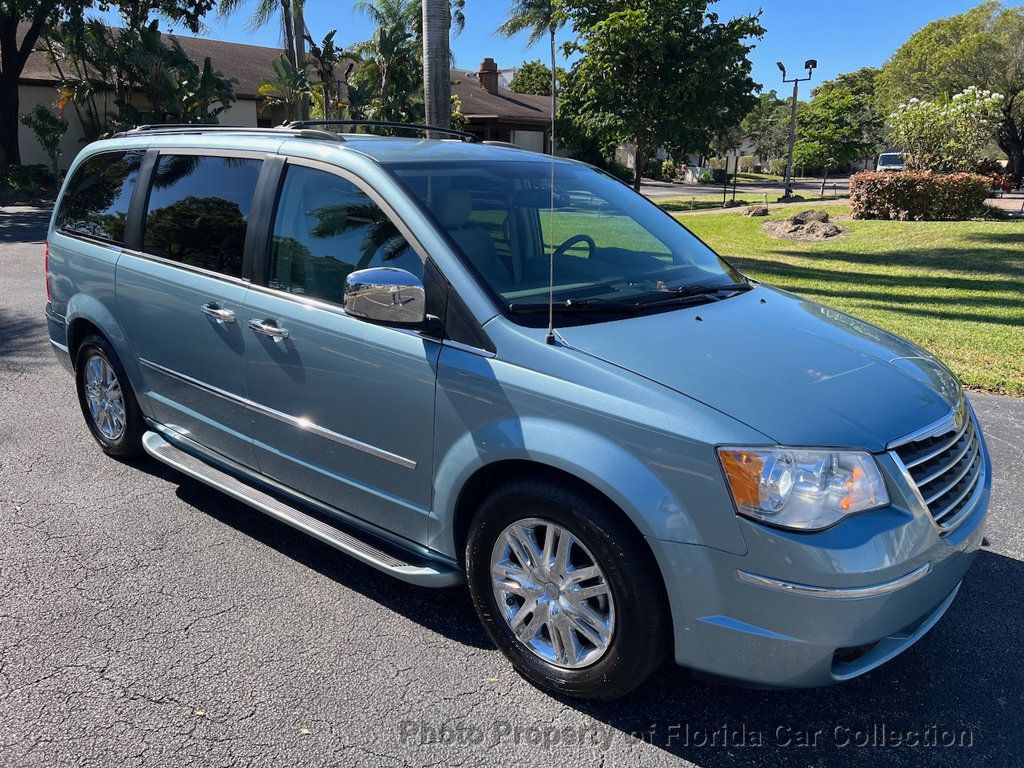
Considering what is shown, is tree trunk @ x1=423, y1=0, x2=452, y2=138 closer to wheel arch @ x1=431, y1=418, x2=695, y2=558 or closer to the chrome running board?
the chrome running board

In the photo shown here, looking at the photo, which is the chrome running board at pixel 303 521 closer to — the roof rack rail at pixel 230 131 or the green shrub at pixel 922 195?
the roof rack rail at pixel 230 131

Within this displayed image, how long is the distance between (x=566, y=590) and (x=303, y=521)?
Answer: 1314 mm

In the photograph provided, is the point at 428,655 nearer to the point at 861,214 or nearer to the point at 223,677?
the point at 223,677

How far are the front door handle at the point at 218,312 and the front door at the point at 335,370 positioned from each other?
0.41ft

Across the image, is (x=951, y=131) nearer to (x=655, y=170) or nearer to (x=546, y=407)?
(x=546, y=407)

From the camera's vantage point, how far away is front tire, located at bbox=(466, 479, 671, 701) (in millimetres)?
2529

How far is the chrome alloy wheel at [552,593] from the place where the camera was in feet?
8.77

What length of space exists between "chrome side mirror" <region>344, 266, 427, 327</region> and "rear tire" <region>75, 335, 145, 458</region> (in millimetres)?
2293

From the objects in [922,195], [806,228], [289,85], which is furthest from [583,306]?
[289,85]

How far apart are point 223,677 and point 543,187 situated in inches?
97.1

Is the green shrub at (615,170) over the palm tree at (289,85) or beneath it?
beneath

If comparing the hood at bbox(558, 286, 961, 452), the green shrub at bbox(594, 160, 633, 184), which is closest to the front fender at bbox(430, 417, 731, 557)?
the hood at bbox(558, 286, 961, 452)

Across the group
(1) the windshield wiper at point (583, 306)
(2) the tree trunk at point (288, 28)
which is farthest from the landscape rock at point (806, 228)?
(2) the tree trunk at point (288, 28)

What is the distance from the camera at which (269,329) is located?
3449mm
